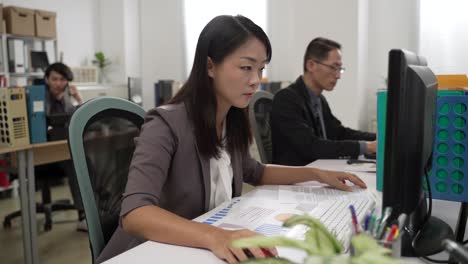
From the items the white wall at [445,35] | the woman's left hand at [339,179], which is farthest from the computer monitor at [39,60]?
the woman's left hand at [339,179]

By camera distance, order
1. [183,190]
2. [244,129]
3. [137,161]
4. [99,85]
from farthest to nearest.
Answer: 1. [99,85]
2. [244,129]
3. [183,190]
4. [137,161]

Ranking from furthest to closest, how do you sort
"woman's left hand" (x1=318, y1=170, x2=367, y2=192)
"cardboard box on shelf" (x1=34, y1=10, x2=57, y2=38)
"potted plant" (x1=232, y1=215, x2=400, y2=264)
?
"cardboard box on shelf" (x1=34, y1=10, x2=57, y2=38) < "woman's left hand" (x1=318, y1=170, x2=367, y2=192) < "potted plant" (x1=232, y1=215, x2=400, y2=264)

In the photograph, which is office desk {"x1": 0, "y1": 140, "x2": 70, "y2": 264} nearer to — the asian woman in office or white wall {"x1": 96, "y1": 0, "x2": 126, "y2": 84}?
the asian woman in office

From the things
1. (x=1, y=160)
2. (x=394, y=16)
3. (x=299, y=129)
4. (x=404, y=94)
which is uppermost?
(x=394, y=16)

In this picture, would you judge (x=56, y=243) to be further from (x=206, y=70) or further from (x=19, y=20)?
(x=19, y=20)

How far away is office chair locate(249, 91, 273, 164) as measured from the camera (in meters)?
2.06

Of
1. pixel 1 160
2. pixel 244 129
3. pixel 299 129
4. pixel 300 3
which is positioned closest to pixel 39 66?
pixel 1 160

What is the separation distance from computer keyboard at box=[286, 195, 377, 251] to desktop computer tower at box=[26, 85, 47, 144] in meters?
1.88

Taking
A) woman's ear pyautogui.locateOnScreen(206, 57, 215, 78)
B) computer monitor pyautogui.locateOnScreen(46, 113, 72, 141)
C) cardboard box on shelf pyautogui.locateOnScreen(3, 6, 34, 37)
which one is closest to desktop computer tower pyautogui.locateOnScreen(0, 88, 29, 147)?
computer monitor pyautogui.locateOnScreen(46, 113, 72, 141)

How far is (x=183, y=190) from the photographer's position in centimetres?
111

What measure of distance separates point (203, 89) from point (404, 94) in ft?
1.95

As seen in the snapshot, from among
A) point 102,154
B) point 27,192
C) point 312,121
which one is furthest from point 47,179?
point 102,154

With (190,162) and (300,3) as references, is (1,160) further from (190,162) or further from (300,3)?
(300,3)

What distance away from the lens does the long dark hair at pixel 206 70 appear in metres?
1.14
